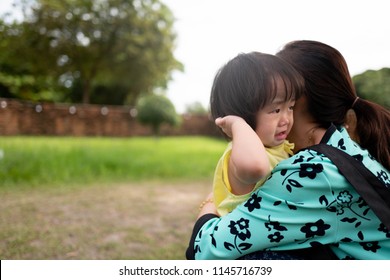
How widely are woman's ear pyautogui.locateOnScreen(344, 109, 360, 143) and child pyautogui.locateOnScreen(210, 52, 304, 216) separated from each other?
0.19 metres

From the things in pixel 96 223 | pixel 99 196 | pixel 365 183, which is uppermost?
pixel 365 183

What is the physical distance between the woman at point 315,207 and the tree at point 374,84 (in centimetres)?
64

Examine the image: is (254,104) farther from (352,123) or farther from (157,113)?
(157,113)

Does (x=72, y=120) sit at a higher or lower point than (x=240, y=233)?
lower

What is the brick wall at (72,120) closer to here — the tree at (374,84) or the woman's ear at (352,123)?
the tree at (374,84)

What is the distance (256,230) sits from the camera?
2.77 ft

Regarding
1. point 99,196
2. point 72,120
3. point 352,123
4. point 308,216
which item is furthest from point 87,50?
point 308,216

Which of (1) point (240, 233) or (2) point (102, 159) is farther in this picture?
(2) point (102, 159)

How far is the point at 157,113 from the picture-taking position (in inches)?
198

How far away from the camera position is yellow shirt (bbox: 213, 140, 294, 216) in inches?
36.8

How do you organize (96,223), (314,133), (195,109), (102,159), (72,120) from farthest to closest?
(195,109), (102,159), (72,120), (96,223), (314,133)

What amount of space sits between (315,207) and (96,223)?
6.36 ft
